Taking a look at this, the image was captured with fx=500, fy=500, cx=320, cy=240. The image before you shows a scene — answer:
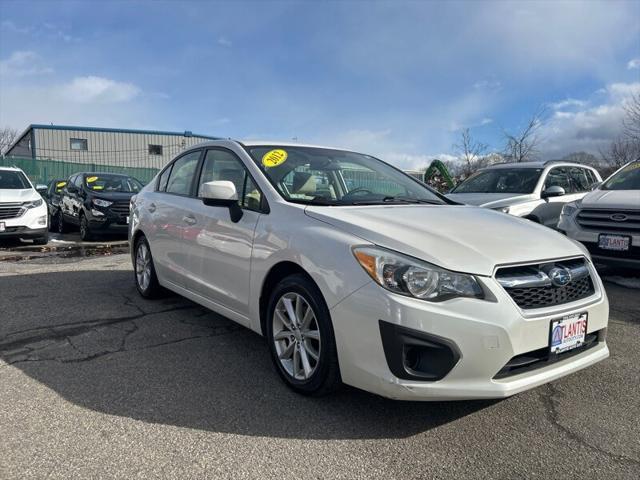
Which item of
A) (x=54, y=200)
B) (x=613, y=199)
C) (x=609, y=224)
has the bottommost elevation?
(x=54, y=200)

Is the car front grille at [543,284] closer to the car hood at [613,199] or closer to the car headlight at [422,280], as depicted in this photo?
the car headlight at [422,280]

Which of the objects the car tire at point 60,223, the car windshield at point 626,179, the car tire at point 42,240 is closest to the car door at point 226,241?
the car windshield at point 626,179

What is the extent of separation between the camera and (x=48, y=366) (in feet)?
11.6

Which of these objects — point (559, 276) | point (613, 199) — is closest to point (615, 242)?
point (613, 199)

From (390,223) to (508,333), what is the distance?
0.90 meters

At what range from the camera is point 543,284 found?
2.69 metres

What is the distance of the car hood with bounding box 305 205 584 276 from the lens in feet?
8.51

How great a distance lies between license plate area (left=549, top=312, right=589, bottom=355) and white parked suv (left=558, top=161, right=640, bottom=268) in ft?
12.0

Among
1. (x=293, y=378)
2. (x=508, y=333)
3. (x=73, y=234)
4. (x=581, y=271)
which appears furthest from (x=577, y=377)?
(x=73, y=234)

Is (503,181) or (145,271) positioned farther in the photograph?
(503,181)

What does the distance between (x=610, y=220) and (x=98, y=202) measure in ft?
31.3

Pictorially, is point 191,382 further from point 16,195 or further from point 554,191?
point 16,195

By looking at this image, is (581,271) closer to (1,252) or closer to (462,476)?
(462,476)

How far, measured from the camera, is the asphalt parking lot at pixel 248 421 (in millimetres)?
2363
